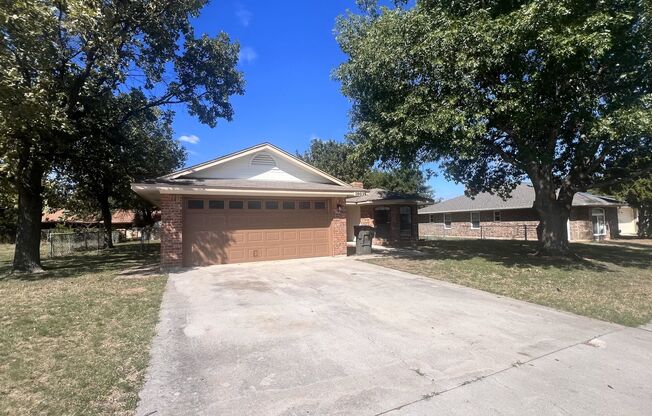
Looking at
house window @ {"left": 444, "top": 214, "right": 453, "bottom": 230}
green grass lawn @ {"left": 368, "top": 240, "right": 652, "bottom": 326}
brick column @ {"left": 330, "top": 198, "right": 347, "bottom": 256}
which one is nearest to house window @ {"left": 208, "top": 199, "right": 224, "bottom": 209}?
brick column @ {"left": 330, "top": 198, "right": 347, "bottom": 256}

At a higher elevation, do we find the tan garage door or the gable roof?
the gable roof

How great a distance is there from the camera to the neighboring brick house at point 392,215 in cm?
2058

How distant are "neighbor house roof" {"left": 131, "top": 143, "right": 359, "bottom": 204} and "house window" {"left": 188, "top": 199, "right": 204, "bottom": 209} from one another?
0.47 meters

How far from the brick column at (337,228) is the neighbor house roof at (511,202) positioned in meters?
12.7

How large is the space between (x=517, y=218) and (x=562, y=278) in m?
20.3

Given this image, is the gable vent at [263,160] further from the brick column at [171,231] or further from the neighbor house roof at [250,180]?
the brick column at [171,231]

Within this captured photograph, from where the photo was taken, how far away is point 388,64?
10508 millimetres

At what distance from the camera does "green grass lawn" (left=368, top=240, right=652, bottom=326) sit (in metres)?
6.71

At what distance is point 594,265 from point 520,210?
1716 cm

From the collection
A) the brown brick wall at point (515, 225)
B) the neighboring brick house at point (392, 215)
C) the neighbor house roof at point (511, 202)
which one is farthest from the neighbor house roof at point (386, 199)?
the brown brick wall at point (515, 225)

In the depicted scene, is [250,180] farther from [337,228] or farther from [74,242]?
[74,242]

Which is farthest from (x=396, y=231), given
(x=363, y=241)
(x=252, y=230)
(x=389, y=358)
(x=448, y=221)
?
A: (x=389, y=358)

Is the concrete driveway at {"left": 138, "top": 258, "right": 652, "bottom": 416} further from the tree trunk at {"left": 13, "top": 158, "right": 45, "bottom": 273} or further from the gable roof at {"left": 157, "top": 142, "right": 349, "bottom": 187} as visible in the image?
the tree trunk at {"left": 13, "top": 158, "right": 45, "bottom": 273}

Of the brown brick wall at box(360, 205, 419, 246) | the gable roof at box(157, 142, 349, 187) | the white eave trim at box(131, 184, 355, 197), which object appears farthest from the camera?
the brown brick wall at box(360, 205, 419, 246)
